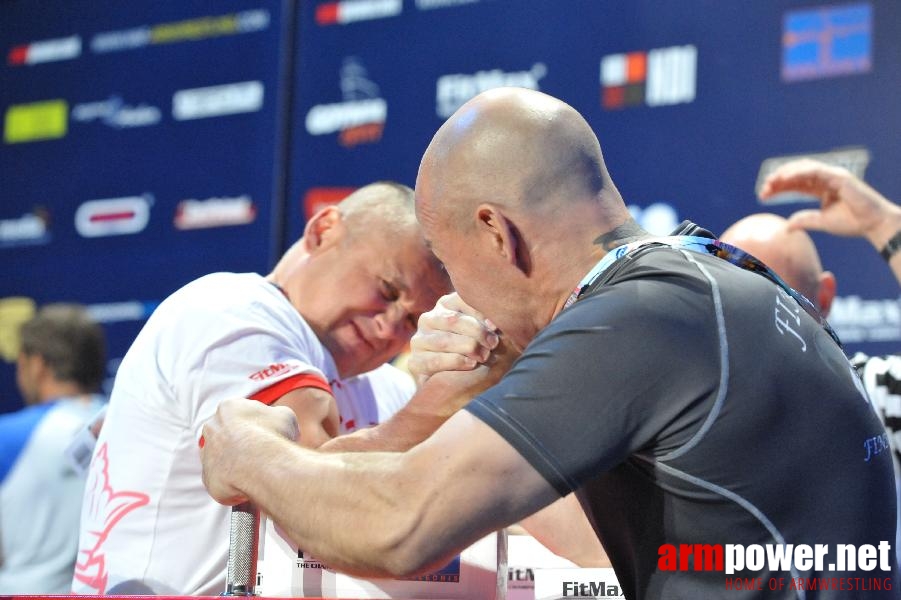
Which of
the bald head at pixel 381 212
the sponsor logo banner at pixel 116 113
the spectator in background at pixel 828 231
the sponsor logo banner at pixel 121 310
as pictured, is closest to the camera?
the bald head at pixel 381 212

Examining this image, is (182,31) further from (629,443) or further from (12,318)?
(629,443)

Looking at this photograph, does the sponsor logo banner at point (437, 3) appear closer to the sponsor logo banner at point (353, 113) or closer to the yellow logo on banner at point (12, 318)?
the sponsor logo banner at point (353, 113)

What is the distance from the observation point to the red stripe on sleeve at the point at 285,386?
1.76 meters

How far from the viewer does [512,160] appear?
136cm

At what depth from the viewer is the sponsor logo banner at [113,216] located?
3951 mm

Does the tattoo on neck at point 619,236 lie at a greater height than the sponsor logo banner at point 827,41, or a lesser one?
lesser

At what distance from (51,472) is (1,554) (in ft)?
1.13

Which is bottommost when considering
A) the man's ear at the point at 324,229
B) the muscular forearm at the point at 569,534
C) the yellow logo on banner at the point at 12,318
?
the yellow logo on banner at the point at 12,318

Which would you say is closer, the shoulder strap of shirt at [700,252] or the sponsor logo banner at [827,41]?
the shoulder strap of shirt at [700,252]

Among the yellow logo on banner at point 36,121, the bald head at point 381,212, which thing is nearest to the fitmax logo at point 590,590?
the bald head at point 381,212

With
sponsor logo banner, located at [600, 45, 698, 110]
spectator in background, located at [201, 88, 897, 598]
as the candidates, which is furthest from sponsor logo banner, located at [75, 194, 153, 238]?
spectator in background, located at [201, 88, 897, 598]

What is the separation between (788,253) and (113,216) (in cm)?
234

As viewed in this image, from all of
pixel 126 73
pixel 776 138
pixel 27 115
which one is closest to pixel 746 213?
pixel 776 138

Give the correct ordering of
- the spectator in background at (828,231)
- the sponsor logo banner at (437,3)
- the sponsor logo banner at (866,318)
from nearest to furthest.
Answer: the spectator in background at (828,231) < the sponsor logo banner at (866,318) < the sponsor logo banner at (437,3)
